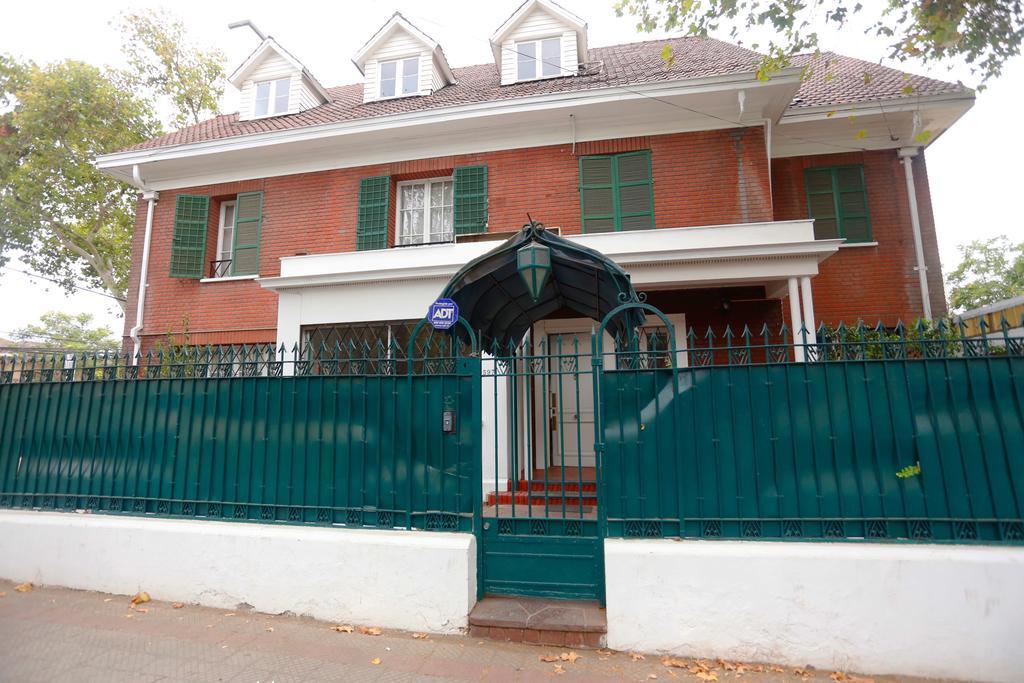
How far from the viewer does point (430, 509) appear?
14.6 feet

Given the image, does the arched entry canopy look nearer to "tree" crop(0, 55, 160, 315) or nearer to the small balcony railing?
the small balcony railing

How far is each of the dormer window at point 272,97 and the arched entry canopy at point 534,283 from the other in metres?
9.63

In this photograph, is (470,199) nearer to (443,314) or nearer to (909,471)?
(443,314)

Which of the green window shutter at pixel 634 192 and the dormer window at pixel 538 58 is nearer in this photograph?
the green window shutter at pixel 634 192

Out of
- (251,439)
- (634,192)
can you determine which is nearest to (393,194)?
(634,192)

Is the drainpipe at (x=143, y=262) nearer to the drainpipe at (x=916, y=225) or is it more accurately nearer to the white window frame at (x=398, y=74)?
the white window frame at (x=398, y=74)

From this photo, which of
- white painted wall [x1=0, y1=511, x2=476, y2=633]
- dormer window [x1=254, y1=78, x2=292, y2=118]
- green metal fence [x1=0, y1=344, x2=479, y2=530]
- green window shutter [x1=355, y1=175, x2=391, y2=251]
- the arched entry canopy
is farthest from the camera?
dormer window [x1=254, y1=78, x2=292, y2=118]

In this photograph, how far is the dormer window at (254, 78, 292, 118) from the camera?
40.7 ft

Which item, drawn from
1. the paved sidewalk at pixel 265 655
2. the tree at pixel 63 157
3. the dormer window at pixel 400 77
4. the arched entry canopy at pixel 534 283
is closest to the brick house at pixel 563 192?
the dormer window at pixel 400 77

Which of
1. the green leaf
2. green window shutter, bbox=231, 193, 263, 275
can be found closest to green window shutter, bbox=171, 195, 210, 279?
green window shutter, bbox=231, 193, 263, 275

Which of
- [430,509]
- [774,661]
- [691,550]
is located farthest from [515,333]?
[774,661]

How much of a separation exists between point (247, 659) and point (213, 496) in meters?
1.67

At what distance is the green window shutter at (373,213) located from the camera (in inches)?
395

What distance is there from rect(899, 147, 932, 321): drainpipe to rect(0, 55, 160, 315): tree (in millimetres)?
20691
